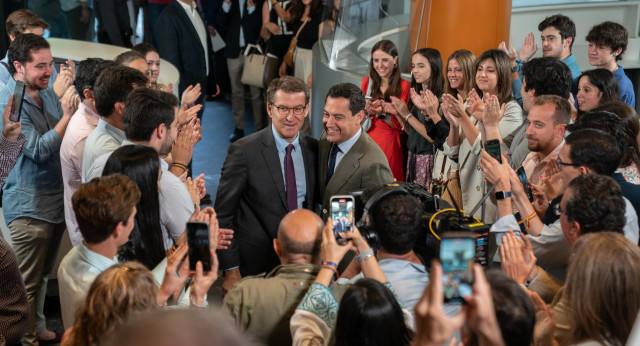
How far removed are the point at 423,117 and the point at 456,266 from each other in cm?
301

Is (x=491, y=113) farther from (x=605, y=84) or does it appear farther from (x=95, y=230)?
(x=95, y=230)

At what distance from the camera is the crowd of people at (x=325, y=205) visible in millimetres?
1842

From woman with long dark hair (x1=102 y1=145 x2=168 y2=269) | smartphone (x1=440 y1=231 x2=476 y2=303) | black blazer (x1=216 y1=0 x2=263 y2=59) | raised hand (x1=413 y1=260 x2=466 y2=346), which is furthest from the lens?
black blazer (x1=216 y1=0 x2=263 y2=59)

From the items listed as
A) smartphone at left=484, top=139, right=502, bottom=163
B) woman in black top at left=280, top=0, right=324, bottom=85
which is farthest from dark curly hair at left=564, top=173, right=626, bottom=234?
woman in black top at left=280, top=0, right=324, bottom=85

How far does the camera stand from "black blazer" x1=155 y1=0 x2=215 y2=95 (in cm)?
625

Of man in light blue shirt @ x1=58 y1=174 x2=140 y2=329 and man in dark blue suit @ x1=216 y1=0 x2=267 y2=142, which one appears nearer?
man in light blue shirt @ x1=58 y1=174 x2=140 y2=329

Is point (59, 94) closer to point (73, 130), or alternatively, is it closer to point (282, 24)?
point (73, 130)

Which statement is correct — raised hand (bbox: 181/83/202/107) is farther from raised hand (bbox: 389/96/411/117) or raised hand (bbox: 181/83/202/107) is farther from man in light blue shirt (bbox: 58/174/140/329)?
man in light blue shirt (bbox: 58/174/140/329)

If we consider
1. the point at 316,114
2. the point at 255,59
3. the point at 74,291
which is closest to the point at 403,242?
the point at 74,291

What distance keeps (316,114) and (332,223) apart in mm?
4289

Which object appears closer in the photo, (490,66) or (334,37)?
(490,66)

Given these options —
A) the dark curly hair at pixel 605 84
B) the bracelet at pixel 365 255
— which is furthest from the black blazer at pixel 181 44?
the bracelet at pixel 365 255

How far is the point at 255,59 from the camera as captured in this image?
7.23 m

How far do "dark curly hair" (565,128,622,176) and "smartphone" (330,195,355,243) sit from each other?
1.06 metres
